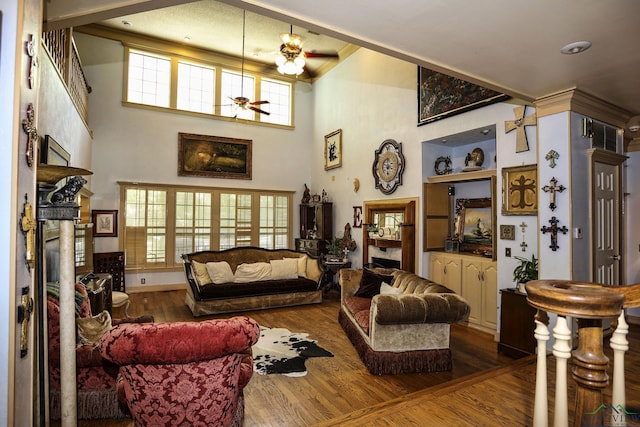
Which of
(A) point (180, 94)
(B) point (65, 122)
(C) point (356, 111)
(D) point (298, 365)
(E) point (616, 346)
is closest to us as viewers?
(E) point (616, 346)

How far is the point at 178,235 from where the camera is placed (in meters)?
7.72

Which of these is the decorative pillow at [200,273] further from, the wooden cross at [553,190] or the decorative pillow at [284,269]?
the wooden cross at [553,190]

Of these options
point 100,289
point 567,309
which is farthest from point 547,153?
point 100,289

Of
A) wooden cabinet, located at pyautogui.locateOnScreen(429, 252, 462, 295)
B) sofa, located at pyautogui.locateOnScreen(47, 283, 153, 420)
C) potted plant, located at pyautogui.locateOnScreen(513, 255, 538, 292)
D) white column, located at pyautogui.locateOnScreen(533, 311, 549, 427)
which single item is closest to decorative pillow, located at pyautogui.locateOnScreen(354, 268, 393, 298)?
wooden cabinet, located at pyautogui.locateOnScreen(429, 252, 462, 295)

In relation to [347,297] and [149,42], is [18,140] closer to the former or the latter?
[347,297]

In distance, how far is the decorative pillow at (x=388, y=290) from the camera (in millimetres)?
3986

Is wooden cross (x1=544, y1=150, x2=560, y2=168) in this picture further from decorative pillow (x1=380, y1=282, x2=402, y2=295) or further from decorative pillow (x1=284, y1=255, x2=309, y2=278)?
decorative pillow (x1=284, y1=255, x2=309, y2=278)

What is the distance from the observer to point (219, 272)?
18.6 ft

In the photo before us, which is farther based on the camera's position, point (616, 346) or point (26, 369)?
point (26, 369)

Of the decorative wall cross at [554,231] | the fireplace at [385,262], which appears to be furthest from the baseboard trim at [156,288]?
the decorative wall cross at [554,231]

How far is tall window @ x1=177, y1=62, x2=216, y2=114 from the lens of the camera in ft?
26.0

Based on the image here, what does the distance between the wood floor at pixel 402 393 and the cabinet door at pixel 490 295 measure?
0.24m

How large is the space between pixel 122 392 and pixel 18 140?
157 centimetres

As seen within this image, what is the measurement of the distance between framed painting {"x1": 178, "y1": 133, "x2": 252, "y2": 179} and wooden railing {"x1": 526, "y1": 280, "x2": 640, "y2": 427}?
7.84 meters
